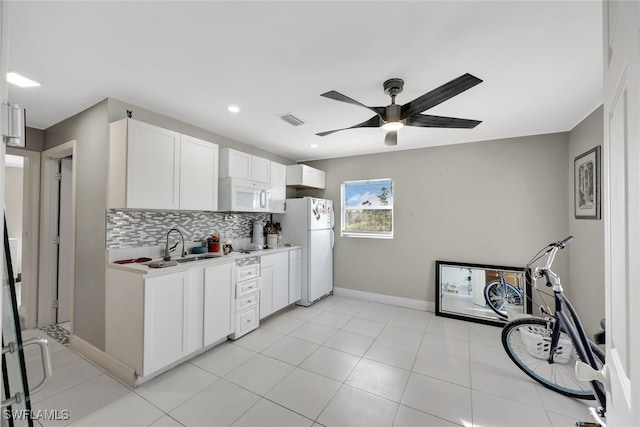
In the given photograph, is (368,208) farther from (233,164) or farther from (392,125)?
(392,125)

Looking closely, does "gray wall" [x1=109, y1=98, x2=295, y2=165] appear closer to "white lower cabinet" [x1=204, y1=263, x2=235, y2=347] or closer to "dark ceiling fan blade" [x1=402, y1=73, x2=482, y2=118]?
"white lower cabinet" [x1=204, y1=263, x2=235, y2=347]

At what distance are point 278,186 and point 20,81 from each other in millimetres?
2743

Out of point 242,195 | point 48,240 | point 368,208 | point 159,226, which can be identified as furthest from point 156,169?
point 368,208

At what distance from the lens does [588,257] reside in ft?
8.62

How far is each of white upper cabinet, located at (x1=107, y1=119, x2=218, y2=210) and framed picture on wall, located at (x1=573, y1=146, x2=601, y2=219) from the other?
397cm

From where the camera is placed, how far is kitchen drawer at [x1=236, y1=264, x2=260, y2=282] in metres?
2.99

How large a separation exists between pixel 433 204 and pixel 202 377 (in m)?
3.58

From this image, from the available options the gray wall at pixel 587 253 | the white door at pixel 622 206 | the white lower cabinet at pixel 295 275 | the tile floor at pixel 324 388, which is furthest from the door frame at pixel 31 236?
the gray wall at pixel 587 253

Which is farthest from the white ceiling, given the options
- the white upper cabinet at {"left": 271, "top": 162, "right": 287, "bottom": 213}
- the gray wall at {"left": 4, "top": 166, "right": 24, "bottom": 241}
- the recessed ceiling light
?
the gray wall at {"left": 4, "top": 166, "right": 24, "bottom": 241}

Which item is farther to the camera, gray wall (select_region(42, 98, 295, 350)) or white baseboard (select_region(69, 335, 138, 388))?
gray wall (select_region(42, 98, 295, 350))

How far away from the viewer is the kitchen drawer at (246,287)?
117 inches

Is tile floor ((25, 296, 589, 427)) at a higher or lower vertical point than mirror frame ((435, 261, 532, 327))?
lower

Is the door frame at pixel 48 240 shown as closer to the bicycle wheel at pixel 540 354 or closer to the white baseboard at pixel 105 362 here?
the white baseboard at pixel 105 362

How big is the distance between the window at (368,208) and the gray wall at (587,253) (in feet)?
7.13
